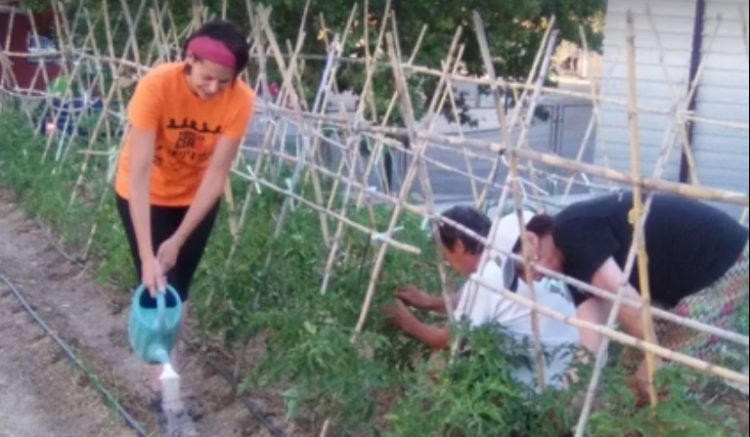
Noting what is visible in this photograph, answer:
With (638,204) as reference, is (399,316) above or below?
below

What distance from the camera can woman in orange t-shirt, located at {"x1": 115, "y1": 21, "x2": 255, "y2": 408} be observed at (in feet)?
13.1

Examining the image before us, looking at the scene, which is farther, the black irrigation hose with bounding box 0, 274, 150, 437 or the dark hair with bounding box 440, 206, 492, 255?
the black irrigation hose with bounding box 0, 274, 150, 437

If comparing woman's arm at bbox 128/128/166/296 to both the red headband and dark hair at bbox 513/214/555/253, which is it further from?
dark hair at bbox 513/214/555/253

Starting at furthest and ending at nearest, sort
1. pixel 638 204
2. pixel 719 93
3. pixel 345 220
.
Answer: pixel 719 93
pixel 345 220
pixel 638 204

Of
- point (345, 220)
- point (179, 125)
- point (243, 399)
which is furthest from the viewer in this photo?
point (243, 399)

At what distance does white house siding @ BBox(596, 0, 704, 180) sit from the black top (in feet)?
7.92

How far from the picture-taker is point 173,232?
4.46 m

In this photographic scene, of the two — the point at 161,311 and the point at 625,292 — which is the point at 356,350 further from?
the point at 625,292

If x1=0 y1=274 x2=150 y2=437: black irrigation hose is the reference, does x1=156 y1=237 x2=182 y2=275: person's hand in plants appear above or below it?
above

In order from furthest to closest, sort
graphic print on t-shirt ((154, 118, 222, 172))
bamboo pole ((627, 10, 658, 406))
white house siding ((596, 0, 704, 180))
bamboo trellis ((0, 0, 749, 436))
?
1. white house siding ((596, 0, 704, 180))
2. graphic print on t-shirt ((154, 118, 222, 172))
3. bamboo trellis ((0, 0, 749, 436))
4. bamboo pole ((627, 10, 658, 406))

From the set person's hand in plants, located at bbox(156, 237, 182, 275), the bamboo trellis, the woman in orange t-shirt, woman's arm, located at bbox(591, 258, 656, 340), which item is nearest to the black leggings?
the woman in orange t-shirt

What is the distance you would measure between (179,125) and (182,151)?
13 centimetres

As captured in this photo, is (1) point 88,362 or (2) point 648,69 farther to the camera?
(2) point 648,69

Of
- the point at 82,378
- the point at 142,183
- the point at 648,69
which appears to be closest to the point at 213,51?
the point at 142,183
